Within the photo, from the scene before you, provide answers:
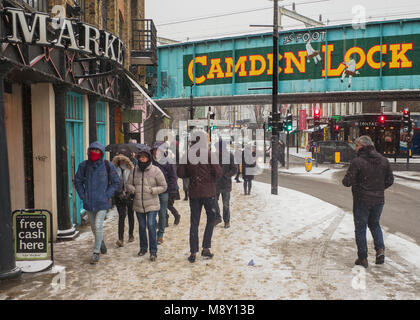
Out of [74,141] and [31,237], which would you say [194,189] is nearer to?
[31,237]

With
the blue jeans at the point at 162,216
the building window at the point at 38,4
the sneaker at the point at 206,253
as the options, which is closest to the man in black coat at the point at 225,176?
the blue jeans at the point at 162,216

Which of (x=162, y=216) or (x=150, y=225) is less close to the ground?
(x=150, y=225)

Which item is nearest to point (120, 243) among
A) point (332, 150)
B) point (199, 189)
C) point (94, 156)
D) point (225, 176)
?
point (94, 156)

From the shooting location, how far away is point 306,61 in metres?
22.4

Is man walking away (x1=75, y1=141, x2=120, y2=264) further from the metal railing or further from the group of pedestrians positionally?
the metal railing

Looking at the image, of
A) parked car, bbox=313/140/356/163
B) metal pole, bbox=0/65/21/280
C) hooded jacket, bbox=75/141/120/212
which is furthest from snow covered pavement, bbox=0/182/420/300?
parked car, bbox=313/140/356/163

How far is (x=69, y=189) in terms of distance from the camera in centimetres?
884

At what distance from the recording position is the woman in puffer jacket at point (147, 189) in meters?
6.62

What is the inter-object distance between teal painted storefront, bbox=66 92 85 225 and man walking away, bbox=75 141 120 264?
2.45 m

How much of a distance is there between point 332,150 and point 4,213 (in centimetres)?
2639

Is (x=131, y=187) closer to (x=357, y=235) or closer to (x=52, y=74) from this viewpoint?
(x=52, y=74)

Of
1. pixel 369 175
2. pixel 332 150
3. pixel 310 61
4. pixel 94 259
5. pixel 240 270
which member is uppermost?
pixel 310 61

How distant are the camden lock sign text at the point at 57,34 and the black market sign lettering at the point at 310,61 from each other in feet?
56.0
